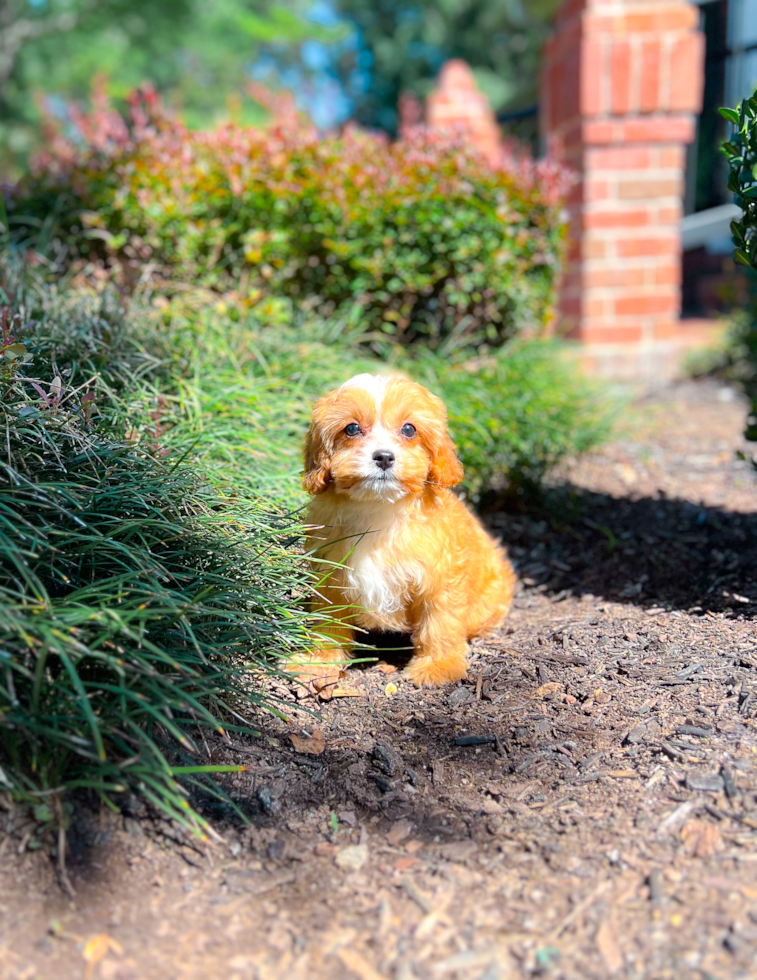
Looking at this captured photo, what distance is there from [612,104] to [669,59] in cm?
62

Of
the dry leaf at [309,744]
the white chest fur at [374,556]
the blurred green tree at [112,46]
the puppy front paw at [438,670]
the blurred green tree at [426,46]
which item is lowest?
the dry leaf at [309,744]

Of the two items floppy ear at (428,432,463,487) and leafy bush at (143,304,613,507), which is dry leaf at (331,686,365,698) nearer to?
floppy ear at (428,432,463,487)

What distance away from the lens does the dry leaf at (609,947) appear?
5.82 ft

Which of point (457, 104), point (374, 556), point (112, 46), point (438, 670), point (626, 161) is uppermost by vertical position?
point (112, 46)

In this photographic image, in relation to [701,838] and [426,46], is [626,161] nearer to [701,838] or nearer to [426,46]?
[701,838]

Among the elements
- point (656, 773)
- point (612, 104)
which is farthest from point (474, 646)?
point (612, 104)

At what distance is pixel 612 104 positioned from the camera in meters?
7.28

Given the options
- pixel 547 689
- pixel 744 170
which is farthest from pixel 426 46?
pixel 547 689

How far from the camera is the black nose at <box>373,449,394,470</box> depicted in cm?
260

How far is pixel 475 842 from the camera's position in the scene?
2176 mm

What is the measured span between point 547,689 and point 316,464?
45.0 inches

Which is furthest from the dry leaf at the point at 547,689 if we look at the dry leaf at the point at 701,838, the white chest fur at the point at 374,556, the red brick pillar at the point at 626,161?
the red brick pillar at the point at 626,161

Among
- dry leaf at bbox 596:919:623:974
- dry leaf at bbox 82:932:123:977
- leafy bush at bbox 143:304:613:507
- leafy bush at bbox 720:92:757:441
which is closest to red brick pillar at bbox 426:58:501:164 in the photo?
leafy bush at bbox 143:304:613:507

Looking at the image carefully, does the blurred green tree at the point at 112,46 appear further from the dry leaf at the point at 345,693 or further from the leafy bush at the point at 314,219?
the dry leaf at the point at 345,693
